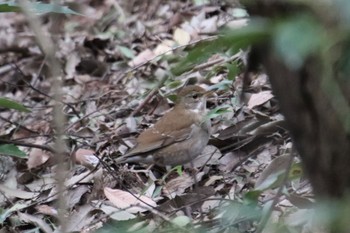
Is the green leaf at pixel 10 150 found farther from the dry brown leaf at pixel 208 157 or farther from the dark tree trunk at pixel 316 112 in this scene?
the dark tree trunk at pixel 316 112

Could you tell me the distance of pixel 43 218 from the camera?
4.12 meters

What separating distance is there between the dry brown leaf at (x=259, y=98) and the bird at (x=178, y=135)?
0.29 m

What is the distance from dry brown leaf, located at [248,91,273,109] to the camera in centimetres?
479

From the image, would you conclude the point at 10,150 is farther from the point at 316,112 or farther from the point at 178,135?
the point at 316,112

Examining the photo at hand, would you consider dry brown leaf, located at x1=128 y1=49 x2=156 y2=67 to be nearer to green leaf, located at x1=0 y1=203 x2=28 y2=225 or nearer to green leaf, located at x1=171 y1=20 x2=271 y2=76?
green leaf, located at x1=0 y1=203 x2=28 y2=225

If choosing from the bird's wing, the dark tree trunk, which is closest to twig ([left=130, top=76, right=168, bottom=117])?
the bird's wing

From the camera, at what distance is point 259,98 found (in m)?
4.84

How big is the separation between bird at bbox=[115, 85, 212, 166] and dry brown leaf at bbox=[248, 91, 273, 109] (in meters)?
0.29

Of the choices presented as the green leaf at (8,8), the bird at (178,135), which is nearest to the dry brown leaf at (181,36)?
the bird at (178,135)

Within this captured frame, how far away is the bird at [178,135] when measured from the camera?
4703 mm

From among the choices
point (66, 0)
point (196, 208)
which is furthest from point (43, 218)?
point (66, 0)

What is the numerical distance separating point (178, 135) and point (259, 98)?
0.58m

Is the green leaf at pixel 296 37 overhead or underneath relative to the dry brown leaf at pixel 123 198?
overhead

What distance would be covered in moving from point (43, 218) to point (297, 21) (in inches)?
120
